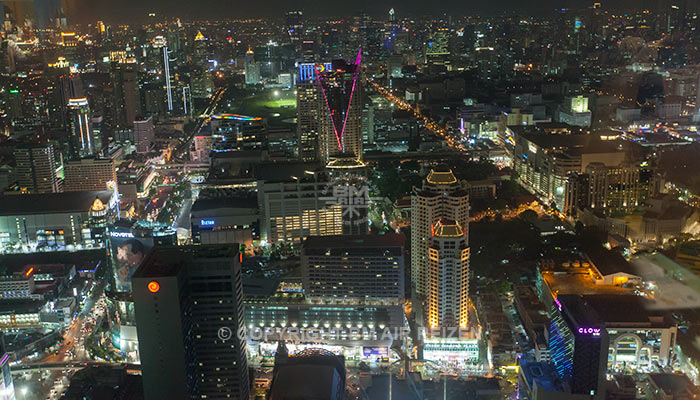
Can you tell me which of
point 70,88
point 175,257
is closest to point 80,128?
point 70,88

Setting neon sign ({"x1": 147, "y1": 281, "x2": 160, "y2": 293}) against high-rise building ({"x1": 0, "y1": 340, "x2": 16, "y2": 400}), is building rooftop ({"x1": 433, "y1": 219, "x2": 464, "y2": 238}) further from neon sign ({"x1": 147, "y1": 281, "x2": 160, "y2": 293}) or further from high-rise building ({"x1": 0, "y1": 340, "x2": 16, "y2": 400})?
high-rise building ({"x1": 0, "y1": 340, "x2": 16, "y2": 400})

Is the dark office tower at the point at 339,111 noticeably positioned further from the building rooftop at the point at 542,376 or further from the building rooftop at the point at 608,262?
the building rooftop at the point at 542,376

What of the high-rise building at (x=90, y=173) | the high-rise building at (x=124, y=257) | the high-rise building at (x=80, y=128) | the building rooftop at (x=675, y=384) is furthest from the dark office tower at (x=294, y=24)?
the building rooftop at (x=675, y=384)

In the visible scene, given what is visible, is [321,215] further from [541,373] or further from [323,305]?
[541,373]

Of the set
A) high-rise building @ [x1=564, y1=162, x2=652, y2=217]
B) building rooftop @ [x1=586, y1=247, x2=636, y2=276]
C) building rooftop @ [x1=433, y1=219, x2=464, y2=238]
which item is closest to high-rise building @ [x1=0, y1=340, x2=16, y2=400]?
building rooftop @ [x1=433, y1=219, x2=464, y2=238]

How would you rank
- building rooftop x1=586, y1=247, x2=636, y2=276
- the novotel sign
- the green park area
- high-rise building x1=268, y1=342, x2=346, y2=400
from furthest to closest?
the green park area → building rooftop x1=586, y1=247, x2=636, y2=276 → high-rise building x1=268, y1=342, x2=346, y2=400 → the novotel sign

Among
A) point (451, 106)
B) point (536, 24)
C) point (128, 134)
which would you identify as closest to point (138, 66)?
point (128, 134)
